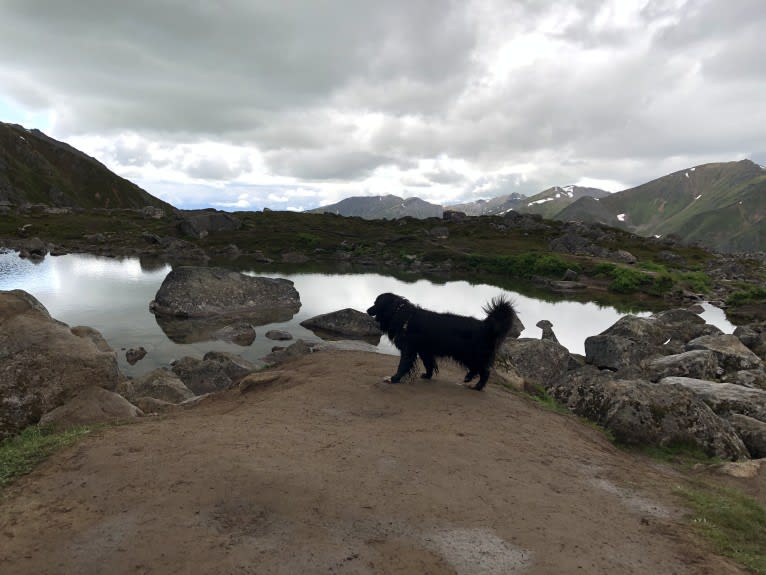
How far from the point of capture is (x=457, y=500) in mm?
7613

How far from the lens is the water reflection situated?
29500 mm

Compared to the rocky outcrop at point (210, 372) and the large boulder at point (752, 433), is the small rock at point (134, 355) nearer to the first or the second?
the rocky outcrop at point (210, 372)

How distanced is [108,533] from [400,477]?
4.45m

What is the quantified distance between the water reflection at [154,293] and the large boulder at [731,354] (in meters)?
10.1

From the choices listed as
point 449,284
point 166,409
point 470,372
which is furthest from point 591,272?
point 166,409

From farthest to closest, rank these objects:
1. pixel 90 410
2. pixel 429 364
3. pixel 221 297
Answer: pixel 221 297 → pixel 429 364 → pixel 90 410

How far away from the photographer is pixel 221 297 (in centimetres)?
3775

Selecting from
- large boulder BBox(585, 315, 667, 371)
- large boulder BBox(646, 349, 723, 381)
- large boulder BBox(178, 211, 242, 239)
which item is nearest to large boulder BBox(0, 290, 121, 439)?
large boulder BBox(646, 349, 723, 381)

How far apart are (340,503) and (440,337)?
6.98 metres

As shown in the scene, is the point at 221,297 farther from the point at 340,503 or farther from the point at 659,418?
the point at 340,503

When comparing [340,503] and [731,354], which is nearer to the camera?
[340,503]

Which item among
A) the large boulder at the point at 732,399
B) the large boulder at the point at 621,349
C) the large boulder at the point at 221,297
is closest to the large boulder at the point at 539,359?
the large boulder at the point at 621,349

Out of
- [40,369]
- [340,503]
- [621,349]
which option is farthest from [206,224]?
[340,503]

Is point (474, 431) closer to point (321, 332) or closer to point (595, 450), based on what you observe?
point (595, 450)
